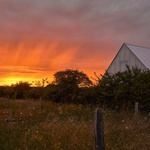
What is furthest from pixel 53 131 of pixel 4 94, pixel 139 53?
pixel 4 94

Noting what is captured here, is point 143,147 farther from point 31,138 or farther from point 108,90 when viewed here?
point 108,90

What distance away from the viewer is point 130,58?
32.2 m

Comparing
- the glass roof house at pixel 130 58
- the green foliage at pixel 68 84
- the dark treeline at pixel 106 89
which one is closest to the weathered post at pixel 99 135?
the dark treeline at pixel 106 89

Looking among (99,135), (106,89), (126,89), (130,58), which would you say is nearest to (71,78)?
(106,89)

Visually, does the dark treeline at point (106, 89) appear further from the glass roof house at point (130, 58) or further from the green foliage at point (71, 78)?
the glass roof house at point (130, 58)

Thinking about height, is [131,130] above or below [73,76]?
below

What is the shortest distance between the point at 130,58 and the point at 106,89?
14.3m

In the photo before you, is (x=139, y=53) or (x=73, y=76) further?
(x=139, y=53)

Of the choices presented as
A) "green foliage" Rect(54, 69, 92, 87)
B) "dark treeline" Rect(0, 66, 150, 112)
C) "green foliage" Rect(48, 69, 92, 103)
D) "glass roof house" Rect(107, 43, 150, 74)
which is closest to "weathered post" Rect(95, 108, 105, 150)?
"dark treeline" Rect(0, 66, 150, 112)

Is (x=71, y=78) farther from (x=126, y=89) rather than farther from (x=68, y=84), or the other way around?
(x=126, y=89)

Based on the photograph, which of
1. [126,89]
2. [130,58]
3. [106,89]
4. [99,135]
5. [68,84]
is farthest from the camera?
[130,58]

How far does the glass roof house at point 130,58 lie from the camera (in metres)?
31.0

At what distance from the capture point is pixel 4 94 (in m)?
39.2

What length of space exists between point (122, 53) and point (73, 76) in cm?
1045
